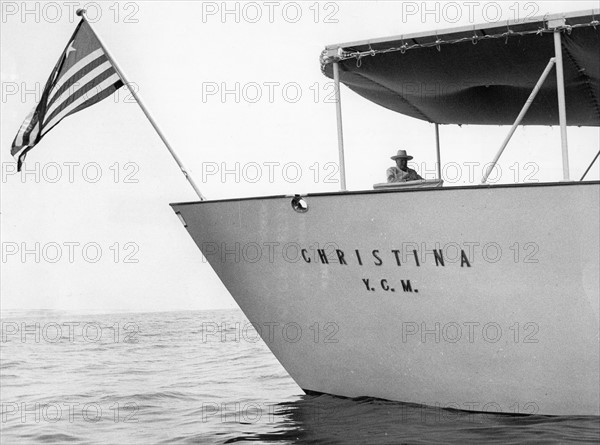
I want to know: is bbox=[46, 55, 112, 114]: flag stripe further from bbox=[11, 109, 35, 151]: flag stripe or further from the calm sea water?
the calm sea water

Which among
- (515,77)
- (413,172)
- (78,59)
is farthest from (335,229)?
(78,59)

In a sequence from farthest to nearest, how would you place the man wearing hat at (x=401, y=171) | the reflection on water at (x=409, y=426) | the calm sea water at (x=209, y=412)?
the man wearing hat at (x=401, y=171) < the calm sea water at (x=209, y=412) < the reflection on water at (x=409, y=426)

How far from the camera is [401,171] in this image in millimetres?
8914

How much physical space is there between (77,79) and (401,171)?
3573 millimetres

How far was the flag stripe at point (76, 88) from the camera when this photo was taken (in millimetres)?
8898

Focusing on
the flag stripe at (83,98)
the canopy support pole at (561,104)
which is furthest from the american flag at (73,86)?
the canopy support pole at (561,104)

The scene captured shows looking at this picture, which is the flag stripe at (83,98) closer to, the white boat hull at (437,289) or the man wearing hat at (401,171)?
the white boat hull at (437,289)

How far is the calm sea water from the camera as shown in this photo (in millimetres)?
7594

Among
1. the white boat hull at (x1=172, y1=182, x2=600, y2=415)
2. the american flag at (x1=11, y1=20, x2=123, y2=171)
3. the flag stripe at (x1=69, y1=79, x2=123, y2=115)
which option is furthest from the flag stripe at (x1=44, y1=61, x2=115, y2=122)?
the white boat hull at (x1=172, y1=182, x2=600, y2=415)

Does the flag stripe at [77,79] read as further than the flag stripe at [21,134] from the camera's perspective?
No

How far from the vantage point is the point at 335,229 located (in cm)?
813

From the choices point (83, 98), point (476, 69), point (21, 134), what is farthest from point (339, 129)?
point (21, 134)

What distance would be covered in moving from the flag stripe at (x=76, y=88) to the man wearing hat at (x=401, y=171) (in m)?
3.13

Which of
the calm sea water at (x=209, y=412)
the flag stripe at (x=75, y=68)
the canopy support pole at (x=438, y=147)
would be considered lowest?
the calm sea water at (x=209, y=412)
